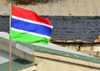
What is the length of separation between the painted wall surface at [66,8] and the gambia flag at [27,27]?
661 centimetres

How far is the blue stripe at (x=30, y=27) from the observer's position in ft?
15.7

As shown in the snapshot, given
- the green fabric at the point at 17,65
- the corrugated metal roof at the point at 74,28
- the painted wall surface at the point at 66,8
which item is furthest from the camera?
the painted wall surface at the point at 66,8

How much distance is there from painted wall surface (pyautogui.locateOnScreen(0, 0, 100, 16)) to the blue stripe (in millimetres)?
6578

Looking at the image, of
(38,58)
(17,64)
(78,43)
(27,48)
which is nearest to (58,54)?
(38,58)

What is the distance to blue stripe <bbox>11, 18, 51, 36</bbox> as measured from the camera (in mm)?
4789

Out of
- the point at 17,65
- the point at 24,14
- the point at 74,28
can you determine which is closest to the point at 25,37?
the point at 24,14

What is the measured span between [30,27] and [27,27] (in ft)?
0.34

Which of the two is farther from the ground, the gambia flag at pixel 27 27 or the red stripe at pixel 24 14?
the red stripe at pixel 24 14

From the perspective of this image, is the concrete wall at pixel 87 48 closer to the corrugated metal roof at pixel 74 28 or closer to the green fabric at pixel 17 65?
the corrugated metal roof at pixel 74 28

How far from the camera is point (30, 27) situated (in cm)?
505

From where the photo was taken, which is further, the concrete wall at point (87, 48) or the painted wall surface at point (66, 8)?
the painted wall surface at point (66, 8)

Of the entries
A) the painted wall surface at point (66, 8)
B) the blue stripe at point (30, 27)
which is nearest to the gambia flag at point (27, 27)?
the blue stripe at point (30, 27)

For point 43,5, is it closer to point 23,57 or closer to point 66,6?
point 66,6

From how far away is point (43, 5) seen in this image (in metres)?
12.5
